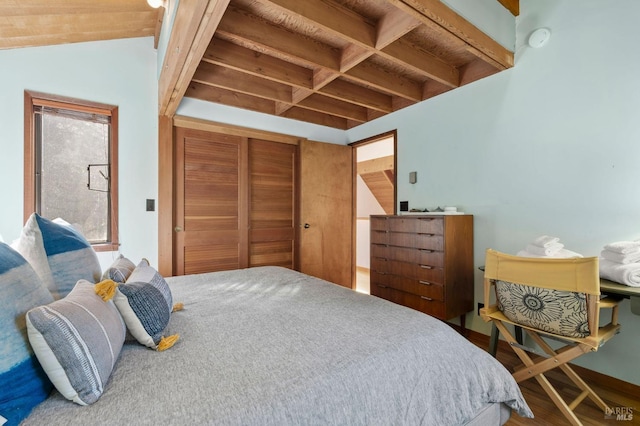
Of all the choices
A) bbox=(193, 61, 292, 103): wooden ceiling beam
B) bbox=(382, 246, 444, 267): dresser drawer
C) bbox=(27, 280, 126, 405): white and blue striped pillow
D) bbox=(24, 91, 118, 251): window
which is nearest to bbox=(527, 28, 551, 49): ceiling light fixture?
bbox=(382, 246, 444, 267): dresser drawer

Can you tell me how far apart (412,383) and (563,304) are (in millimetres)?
1023

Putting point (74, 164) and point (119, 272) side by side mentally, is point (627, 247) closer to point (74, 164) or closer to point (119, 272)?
point (119, 272)

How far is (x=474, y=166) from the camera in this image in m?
2.59

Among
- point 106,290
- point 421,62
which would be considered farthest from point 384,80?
point 106,290

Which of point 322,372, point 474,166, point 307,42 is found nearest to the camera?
point 322,372

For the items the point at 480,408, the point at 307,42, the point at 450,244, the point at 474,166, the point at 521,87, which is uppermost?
the point at 307,42

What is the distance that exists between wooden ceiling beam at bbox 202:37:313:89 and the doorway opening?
1685 mm

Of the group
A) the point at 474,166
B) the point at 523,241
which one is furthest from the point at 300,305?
the point at 474,166

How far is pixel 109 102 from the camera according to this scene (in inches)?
101

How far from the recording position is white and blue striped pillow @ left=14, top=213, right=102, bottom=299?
3.51 feet

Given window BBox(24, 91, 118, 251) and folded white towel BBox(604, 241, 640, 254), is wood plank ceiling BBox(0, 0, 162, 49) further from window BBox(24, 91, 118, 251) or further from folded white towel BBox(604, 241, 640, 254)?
folded white towel BBox(604, 241, 640, 254)

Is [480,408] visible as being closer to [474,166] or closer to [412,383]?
[412,383]

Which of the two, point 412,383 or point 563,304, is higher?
point 563,304

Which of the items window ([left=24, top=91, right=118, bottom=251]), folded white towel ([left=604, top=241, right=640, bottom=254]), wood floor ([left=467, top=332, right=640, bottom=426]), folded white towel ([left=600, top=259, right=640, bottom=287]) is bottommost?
wood floor ([left=467, top=332, right=640, bottom=426])
